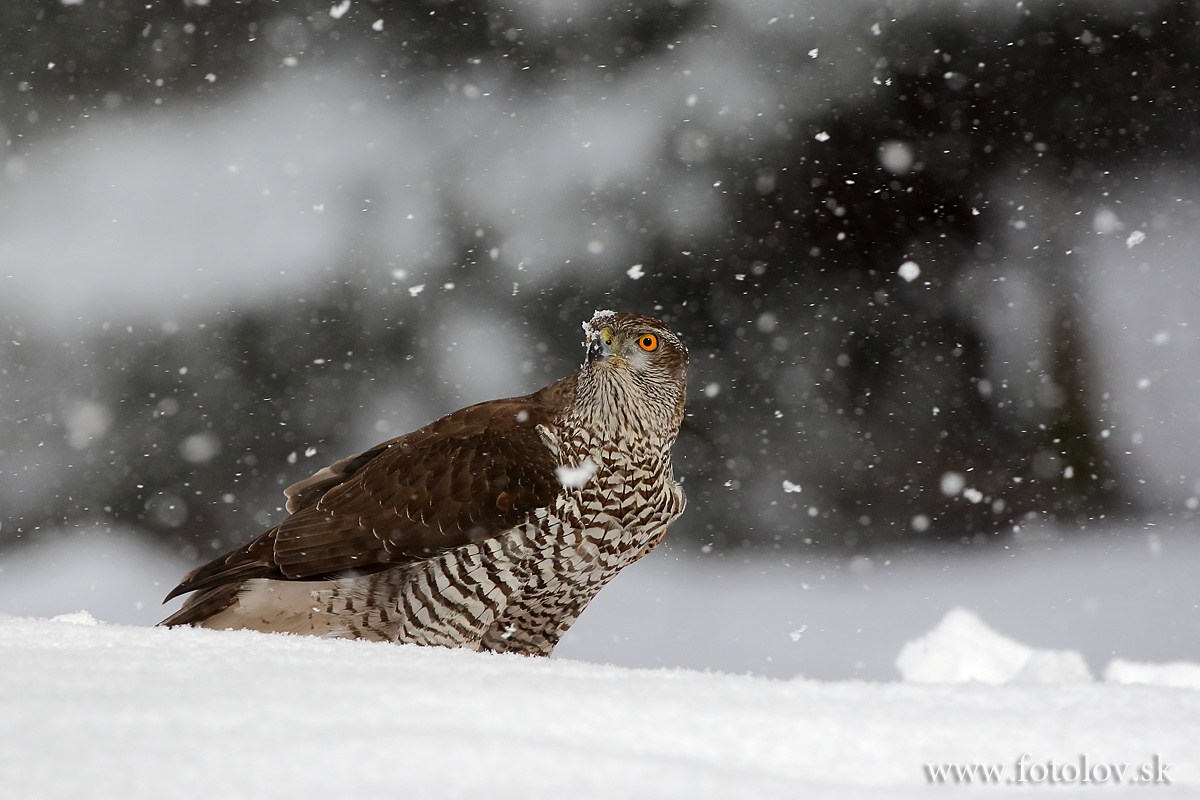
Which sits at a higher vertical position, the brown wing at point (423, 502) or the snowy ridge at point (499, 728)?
the brown wing at point (423, 502)

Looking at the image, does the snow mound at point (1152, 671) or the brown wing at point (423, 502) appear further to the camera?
the snow mound at point (1152, 671)

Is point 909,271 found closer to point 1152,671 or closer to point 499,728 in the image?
point 1152,671

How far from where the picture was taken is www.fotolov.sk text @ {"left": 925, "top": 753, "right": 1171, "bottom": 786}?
3.75 feet

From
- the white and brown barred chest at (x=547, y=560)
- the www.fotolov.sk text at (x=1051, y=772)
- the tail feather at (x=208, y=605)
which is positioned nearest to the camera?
the www.fotolov.sk text at (x=1051, y=772)

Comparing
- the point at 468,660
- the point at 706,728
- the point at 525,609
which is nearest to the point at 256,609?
the point at 525,609

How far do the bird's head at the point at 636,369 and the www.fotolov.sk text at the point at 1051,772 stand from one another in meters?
2.30

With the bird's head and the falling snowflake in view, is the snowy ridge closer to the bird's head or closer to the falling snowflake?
the bird's head

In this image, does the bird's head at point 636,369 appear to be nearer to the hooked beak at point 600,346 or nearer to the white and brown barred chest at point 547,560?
the hooked beak at point 600,346

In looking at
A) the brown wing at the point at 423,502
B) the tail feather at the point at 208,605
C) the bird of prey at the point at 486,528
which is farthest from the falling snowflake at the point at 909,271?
the tail feather at the point at 208,605

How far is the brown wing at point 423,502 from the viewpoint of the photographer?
10.7ft

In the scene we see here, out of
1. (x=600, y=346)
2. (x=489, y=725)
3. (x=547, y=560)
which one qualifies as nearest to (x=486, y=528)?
(x=547, y=560)

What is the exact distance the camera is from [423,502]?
11.0 ft

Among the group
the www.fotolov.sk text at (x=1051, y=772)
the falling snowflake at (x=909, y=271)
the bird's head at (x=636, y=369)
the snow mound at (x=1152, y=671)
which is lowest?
the www.fotolov.sk text at (x=1051, y=772)

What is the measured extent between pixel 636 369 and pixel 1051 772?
97.9 inches
